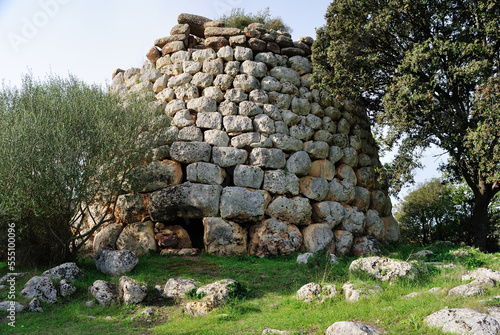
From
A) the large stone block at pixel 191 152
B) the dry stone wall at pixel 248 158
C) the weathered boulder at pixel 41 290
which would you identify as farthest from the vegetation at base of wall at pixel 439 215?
the weathered boulder at pixel 41 290

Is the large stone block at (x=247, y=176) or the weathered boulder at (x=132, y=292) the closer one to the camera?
the weathered boulder at (x=132, y=292)

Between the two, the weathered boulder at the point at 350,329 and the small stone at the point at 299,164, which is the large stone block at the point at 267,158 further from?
the weathered boulder at the point at 350,329

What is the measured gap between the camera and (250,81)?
33.3ft

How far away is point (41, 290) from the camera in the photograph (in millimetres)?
6363

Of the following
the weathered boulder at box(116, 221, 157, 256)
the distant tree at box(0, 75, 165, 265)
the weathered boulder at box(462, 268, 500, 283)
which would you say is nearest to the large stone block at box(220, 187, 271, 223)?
the weathered boulder at box(116, 221, 157, 256)

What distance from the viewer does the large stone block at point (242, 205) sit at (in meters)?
9.02

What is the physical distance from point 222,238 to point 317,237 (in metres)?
2.30

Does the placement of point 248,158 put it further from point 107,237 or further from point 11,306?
point 11,306

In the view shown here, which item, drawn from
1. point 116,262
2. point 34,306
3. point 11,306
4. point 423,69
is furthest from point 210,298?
point 423,69

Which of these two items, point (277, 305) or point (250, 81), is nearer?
point (277, 305)

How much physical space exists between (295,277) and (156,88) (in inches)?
263

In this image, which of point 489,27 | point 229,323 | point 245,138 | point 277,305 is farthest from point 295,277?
point 489,27

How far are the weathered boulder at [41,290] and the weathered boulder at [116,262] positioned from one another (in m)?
1.11

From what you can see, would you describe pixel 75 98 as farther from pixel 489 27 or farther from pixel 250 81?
pixel 489 27
